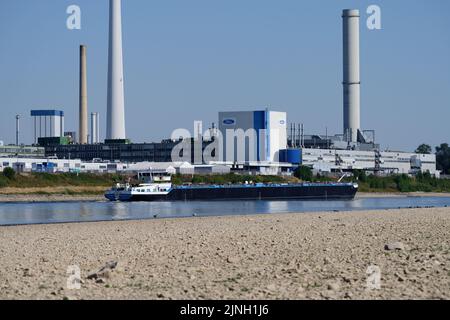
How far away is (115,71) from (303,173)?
104 feet

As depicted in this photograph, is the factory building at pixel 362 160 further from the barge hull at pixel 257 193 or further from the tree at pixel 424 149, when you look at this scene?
the barge hull at pixel 257 193

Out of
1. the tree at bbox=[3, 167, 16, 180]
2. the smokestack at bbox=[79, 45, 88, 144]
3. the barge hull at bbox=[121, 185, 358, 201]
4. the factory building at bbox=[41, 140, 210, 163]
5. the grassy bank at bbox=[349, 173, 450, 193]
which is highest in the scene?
the smokestack at bbox=[79, 45, 88, 144]

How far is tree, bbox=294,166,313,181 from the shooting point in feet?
458

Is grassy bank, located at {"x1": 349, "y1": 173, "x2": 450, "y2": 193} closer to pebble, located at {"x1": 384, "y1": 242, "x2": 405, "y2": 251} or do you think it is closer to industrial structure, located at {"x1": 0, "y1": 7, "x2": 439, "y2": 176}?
industrial structure, located at {"x1": 0, "y1": 7, "x2": 439, "y2": 176}

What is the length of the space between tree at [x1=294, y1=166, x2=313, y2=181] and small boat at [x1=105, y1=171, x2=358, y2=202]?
29.3 meters

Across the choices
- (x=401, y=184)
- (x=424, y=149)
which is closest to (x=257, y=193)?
(x=401, y=184)

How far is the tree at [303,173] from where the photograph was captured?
140m

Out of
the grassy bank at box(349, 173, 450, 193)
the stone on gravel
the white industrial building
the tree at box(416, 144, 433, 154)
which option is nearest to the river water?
the stone on gravel

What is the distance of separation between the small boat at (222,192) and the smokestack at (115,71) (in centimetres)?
3657

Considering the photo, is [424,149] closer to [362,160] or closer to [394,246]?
[362,160]

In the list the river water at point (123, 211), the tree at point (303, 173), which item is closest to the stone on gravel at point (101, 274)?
the river water at point (123, 211)

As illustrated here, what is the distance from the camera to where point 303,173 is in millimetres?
140375
